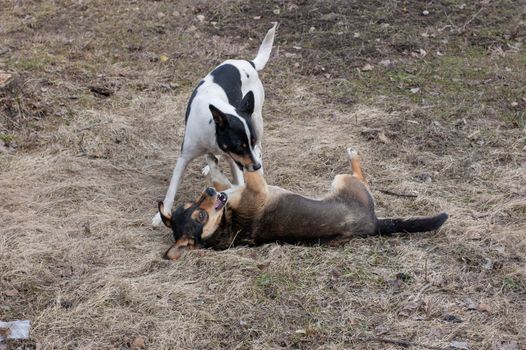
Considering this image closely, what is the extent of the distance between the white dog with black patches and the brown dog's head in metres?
0.42

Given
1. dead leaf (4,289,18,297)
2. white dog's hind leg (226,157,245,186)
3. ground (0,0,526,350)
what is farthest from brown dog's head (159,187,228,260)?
dead leaf (4,289,18,297)

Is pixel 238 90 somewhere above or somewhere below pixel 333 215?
above

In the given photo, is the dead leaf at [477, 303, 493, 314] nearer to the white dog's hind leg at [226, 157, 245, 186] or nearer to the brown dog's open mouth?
the brown dog's open mouth

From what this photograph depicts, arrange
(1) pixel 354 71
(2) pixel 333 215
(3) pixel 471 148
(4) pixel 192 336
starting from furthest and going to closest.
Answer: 1. (1) pixel 354 71
2. (3) pixel 471 148
3. (2) pixel 333 215
4. (4) pixel 192 336

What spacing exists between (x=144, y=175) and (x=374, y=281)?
277 centimetres

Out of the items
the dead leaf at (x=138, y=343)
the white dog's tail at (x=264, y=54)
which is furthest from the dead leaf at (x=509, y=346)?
the white dog's tail at (x=264, y=54)

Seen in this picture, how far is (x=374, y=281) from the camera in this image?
4746 mm

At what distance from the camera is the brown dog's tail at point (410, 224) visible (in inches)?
207

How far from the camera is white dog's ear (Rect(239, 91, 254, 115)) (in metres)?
5.43

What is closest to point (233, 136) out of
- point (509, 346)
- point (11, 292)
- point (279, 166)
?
Result: point (279, 166)

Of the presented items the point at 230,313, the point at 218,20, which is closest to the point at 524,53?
the point at 218,20

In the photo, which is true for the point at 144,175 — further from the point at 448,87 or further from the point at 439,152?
the point at 448,87

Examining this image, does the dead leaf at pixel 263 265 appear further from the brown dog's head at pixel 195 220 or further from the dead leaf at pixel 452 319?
the dead leaf at pixel 452 319

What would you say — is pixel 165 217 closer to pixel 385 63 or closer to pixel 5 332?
pixel 5 332
